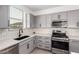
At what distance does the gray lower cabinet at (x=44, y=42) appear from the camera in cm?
291

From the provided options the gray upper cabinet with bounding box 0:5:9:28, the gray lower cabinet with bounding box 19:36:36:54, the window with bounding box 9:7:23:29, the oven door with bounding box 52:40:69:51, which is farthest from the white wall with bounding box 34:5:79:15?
the gray upper cabinet with bounding box 0:5:9:28

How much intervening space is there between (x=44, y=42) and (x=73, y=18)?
1.76m

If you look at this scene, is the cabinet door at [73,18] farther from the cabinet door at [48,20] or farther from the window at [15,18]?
the window at [15,18]

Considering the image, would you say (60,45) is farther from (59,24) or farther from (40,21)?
(40,21)

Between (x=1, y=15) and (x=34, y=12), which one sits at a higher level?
(x=34, y=12)

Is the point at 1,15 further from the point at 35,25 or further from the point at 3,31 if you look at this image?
the point at 35,25

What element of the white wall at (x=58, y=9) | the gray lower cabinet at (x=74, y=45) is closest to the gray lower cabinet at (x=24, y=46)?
the gray lower cabinet at (x=74, y=45)

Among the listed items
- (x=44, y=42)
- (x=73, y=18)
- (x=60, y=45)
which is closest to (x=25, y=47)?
(x=44, y=42)

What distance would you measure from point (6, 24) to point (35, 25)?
2.22 meters

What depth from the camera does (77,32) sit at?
9.25 ft

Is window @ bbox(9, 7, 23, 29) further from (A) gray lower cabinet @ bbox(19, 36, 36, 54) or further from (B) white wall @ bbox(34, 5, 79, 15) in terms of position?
(B) white wall @ bbox(34, 5, 79, 15)
